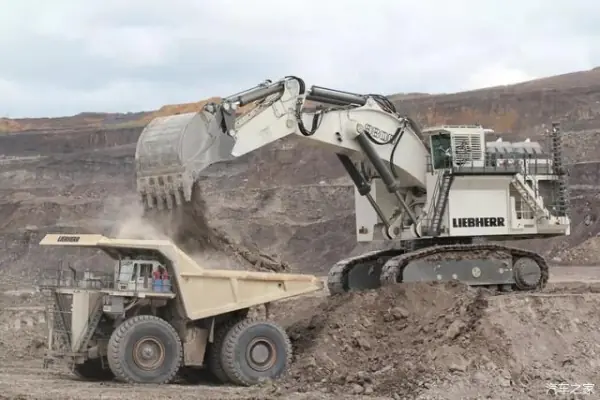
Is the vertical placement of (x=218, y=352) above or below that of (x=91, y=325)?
below

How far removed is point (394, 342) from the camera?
1367cm

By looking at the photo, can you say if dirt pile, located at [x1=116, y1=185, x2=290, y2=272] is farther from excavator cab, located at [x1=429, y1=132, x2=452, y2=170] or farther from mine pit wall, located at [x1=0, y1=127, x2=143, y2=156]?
mine pit wall, located at [x1=0, y1=127, x2=143, y2=156]

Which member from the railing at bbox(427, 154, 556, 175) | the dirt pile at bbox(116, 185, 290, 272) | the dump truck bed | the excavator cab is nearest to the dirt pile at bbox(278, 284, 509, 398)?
the dump truck bed

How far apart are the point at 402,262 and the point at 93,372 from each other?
15.9 feet

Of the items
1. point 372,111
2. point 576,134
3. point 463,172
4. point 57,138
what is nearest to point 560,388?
point 463,172

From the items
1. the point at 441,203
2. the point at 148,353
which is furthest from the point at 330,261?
the point at 148,353

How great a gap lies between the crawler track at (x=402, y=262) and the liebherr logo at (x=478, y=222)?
0.35 metres

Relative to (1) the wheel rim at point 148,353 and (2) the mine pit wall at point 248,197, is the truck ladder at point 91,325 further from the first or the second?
(2) the mine pit wall at point 248,197

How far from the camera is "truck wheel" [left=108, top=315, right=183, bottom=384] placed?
1222 centimetres

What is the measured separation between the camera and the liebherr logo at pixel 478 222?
15953 millimetres

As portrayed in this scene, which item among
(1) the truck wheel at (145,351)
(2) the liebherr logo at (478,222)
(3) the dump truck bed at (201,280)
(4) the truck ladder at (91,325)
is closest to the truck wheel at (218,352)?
(3) the dump truck bed at (201,280)

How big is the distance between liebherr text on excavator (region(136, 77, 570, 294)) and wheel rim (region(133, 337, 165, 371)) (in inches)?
129

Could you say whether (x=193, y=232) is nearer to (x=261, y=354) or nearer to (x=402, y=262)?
(x=261, y=354)

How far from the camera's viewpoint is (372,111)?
52.0 feet
